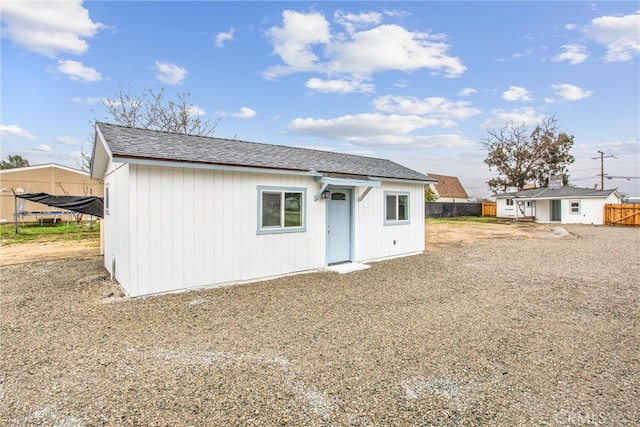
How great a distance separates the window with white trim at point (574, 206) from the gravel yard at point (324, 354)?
2388cm

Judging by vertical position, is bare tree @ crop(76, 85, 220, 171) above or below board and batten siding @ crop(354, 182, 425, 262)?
above

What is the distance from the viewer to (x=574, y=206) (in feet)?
85.5

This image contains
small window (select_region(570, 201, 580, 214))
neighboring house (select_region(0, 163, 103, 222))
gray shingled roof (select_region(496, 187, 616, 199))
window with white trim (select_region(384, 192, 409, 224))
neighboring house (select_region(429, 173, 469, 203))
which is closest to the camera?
window with white trim (select_region(384, 192, 409, 224))

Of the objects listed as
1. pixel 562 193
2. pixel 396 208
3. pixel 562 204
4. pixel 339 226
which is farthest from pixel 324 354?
pixel 562 193

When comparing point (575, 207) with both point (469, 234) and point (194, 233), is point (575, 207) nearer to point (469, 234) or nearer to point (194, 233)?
point (469, 234)

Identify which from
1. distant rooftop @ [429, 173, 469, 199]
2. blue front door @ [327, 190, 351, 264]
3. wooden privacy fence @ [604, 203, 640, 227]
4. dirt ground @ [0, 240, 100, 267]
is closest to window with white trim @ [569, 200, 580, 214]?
wooden privacy fence @ [604, 203, 640, 227]

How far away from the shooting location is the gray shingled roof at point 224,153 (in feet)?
19.3

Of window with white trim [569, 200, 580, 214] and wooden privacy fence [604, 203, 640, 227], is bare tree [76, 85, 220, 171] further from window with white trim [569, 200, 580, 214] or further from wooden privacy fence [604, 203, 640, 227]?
wooden privacy fence [604, 203, 640, 227]

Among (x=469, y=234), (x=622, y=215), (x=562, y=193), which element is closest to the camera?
(x=469, y=234)

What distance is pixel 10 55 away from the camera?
10086 mm

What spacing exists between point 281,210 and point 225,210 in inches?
54.7

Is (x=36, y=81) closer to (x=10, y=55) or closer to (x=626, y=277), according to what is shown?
(x=10, y=55)

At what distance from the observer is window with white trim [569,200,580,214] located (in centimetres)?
2578

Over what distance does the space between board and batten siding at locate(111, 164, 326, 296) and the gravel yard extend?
16.4 inches
